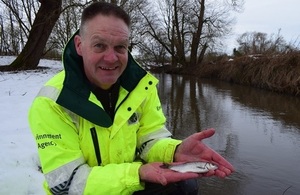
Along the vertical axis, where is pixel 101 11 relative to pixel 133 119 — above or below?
above

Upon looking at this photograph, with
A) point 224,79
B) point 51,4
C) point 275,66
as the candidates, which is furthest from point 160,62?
point 275,66

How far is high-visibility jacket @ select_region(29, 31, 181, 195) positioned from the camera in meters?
2.05

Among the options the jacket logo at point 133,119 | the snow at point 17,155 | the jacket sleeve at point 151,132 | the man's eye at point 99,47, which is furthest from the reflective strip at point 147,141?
the snow at point 17,155

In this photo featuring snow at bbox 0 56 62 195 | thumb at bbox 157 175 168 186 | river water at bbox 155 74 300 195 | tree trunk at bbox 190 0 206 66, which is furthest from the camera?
tree trunk at bbox 190 0 206 66

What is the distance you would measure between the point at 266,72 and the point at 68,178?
47.5ft

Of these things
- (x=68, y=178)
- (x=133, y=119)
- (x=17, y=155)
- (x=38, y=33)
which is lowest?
(x=17, y=155)

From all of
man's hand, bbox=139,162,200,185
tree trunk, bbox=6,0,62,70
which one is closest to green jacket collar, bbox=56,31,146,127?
man's hand, bbox=139,162,200,185

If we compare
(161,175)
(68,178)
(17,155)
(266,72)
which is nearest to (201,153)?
(161,175)

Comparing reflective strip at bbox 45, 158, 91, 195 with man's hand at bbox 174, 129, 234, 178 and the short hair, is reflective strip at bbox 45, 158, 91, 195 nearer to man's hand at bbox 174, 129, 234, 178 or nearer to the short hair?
man's hand at bbox 174, 129, 234, 178

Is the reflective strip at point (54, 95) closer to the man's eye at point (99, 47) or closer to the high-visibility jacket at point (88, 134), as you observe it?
the high-visibility jacket at point (88, 134)

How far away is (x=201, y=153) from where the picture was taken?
92.0 inches

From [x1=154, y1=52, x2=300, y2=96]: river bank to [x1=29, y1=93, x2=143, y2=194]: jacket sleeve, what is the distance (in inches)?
460

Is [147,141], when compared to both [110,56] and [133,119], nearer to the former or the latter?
[133,119]

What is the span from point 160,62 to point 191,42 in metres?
6.63
